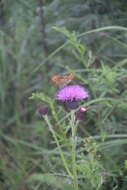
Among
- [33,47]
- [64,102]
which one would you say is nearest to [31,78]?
[33,47]

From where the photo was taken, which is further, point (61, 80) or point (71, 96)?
point (61, 80)

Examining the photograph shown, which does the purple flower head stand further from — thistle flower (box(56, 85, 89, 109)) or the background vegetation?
the background vegetation

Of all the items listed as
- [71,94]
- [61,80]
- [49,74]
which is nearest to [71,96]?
[71,94]

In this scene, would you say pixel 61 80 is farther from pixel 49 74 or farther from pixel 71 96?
pixel 49 74

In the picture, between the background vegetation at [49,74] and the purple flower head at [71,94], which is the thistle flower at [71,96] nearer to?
the purple flower head at [71,94]

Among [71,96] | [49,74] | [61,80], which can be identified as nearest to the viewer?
[71,96]

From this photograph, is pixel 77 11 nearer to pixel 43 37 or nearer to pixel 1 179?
pixel 43 37
